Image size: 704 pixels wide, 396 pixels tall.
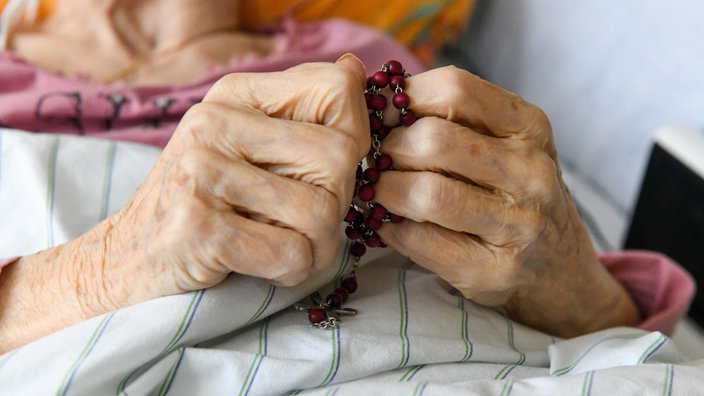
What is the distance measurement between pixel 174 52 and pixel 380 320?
65cm

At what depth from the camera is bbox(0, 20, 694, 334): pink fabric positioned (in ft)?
2.84

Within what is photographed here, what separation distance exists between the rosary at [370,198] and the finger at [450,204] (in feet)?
0.04

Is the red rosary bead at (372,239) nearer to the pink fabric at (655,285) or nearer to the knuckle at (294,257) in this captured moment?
the knuckle at (294,257)

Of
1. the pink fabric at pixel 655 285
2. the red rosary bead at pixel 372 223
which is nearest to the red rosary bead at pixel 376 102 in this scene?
the red rosary bead at pixel 372 223

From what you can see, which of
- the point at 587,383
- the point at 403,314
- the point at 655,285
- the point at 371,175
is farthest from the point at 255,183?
the point at 655,285

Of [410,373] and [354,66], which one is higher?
[354,66]

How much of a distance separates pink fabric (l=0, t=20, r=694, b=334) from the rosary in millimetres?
358

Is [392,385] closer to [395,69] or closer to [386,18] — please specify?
[395,69]

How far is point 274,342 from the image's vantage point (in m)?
0.62

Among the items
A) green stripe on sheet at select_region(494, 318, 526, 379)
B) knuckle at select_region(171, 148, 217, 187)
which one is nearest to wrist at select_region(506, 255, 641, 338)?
green stripe on sheet at select_region(494, 318, 526, 379)

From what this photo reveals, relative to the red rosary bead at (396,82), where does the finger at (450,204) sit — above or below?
below

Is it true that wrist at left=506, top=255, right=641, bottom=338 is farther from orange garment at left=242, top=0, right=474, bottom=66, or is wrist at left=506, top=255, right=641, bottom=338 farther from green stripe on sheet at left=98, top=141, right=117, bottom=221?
orange garment at left=242, top=0, right=474, bottom=66

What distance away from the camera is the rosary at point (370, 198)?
0.58m

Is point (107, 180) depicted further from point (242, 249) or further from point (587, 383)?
point (587, 383)
